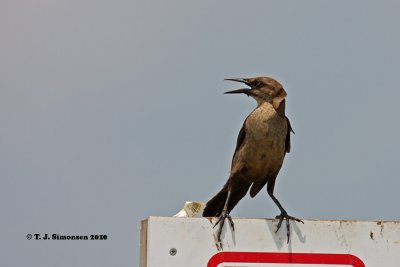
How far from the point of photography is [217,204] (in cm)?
521

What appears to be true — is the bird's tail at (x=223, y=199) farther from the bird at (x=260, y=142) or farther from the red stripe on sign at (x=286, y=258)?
the red stripe on sign at (x=286, y=258)

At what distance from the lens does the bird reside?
16.7 feet

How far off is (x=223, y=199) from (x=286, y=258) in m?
1.52

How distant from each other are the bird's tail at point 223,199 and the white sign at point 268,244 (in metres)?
1.31

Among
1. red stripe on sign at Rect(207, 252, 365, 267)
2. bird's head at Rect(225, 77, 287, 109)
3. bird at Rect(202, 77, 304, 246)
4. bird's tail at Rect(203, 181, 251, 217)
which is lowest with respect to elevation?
red stripe on sign at Rect(207, 252, 365, 267)

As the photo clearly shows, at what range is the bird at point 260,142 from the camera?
5090 millimetres

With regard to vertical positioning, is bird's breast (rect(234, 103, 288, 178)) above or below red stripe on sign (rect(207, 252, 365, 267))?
above

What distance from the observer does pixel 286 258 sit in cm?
375

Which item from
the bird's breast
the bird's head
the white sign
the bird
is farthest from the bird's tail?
the white sign

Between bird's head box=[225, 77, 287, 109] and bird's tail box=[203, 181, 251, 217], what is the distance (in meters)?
0.66

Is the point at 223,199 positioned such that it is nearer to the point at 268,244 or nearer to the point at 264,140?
the point at 264,140

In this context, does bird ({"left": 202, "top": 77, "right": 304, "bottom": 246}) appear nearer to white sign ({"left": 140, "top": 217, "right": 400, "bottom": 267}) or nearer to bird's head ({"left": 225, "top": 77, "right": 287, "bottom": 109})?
bird's head ({"left": 225, "top": 77, "right": 287, "bottom": 109})

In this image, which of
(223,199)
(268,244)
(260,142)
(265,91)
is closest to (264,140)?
(260,142)

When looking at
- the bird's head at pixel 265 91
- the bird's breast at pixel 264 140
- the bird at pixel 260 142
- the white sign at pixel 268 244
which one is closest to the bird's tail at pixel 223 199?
the bird at pixel 260 142
